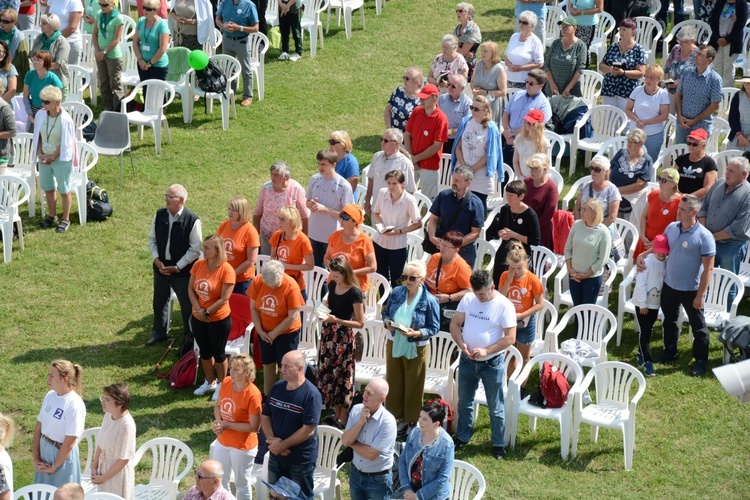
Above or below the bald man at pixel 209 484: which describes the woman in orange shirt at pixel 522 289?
above

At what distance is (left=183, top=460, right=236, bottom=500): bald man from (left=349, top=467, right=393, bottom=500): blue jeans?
3.50 feet

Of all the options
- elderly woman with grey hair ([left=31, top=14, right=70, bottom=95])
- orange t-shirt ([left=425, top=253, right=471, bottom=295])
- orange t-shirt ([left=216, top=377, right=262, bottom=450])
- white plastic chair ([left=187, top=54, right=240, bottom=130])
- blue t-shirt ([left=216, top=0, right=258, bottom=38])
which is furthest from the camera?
blue t-shirt ([left=216, top=0, right=258, bottom=38])

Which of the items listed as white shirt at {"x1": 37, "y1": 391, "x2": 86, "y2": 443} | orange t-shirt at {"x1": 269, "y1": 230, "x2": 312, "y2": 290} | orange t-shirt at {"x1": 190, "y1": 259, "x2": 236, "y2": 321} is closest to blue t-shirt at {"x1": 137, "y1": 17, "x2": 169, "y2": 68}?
orange t-shirt at {"x1": 269, "y1": 230, "x2": 312, "y2": 290}

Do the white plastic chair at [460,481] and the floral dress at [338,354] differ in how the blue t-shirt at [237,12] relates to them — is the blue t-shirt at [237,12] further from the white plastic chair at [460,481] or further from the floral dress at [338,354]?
the white plastic chair at [460,481]

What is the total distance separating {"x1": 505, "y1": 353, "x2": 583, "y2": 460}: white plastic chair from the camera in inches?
380

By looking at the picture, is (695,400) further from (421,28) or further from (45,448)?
(421,28)

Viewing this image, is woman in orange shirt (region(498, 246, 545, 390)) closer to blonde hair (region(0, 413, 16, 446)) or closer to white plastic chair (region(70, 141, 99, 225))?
blonde hair (region(0, 413, 16, 446))

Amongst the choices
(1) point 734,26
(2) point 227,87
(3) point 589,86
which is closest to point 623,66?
(3) point 589,86

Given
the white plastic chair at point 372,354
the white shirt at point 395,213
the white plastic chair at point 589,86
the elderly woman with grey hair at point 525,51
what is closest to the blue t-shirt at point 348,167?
the white shirt at point 395,213

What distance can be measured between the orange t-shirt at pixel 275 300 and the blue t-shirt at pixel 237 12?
6591mm

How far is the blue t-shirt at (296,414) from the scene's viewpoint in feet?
28.5

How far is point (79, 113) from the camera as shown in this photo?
1465 centimetres

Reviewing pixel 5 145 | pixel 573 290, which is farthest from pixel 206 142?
pixel 573 290

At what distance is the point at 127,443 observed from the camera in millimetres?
8594
